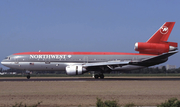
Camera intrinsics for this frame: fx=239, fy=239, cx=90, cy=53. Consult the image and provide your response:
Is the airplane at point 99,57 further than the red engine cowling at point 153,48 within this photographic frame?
Yes

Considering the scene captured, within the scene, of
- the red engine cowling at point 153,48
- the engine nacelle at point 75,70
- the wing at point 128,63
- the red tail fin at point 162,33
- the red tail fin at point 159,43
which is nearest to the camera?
the engine nacelle at point 75,70

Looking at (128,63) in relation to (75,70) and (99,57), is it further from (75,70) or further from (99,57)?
(75,70)

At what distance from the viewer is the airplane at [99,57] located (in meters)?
36.1

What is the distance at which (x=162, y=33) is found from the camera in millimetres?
36531

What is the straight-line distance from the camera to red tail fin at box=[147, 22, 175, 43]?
120 ft

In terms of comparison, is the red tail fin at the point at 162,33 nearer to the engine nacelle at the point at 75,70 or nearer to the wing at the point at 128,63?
the wing at the point at 128,63

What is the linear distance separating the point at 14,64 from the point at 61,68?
7.47m

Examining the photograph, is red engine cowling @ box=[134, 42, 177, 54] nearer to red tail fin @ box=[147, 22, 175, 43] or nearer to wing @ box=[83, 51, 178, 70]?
red tail fin @ box=[147, 22, 175, 43]

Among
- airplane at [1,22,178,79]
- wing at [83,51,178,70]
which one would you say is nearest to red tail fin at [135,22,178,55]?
airplane at [1,22,178,79]

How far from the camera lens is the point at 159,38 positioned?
36406 millimetres

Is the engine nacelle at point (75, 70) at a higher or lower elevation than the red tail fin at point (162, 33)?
lower

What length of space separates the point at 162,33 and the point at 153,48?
2.70m

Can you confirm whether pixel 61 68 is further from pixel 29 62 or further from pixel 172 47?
pixel 172 47

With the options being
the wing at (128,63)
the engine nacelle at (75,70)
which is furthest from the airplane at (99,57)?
the engine nacelle at (75,70)
